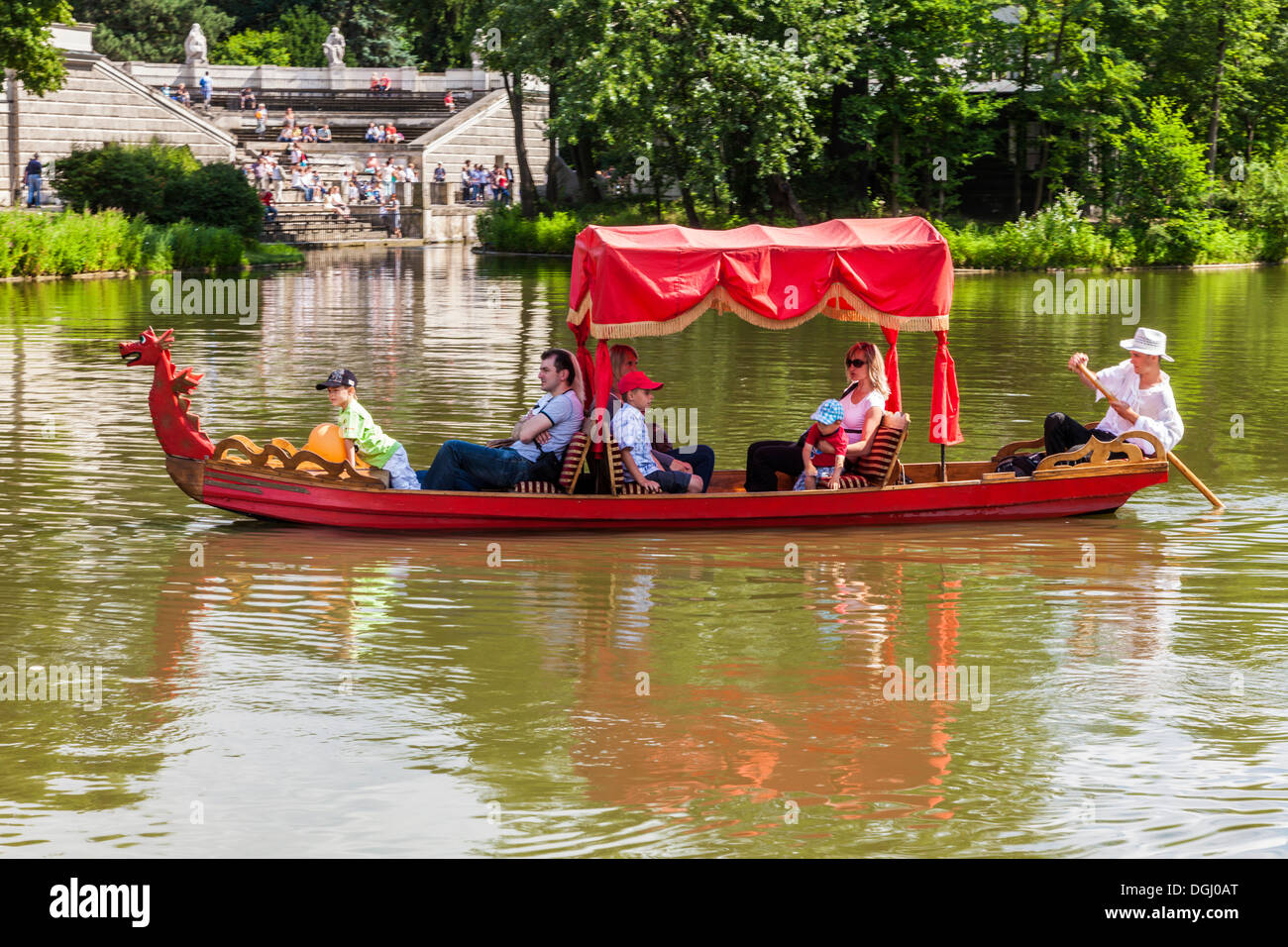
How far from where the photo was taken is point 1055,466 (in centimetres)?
1403

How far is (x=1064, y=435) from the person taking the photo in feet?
→ 47.4

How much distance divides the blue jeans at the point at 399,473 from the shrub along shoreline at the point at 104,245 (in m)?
29.2

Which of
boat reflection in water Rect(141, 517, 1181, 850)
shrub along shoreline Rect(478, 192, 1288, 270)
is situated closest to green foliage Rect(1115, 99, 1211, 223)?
shrub along shoreline Rect(478, 192, 1288, 270)

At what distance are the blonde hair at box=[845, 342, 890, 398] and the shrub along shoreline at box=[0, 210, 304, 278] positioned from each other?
3104 centimetres

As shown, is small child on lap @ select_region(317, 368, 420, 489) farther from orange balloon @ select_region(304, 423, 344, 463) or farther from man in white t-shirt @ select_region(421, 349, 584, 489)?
man in white t-shirt @ select_region(421, 349, 584, 489)

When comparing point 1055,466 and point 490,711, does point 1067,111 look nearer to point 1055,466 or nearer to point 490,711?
point 1055,466

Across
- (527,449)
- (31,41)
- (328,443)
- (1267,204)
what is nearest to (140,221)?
(31,41)

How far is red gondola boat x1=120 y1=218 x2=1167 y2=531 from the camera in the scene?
13.1m

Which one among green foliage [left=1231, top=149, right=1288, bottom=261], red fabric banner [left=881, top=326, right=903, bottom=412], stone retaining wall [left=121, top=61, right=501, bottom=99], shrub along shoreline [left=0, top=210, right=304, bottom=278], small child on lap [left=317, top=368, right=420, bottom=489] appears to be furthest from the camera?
stone retaining wall [left=121, top=61, right=501, bottom=99]

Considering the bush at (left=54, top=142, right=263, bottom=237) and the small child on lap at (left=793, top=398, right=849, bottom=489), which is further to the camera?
the bush at (left=54, top=142, right=263, bottom=237)

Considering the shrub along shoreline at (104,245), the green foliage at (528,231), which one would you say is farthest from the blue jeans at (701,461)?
the green foliage at (528,231)
